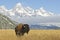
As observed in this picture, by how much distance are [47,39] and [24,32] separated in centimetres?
504

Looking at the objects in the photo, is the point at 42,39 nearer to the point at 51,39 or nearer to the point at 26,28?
the point at 51,39

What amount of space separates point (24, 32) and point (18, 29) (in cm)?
80

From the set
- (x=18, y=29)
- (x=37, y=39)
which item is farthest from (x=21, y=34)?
(x=37, y=39)

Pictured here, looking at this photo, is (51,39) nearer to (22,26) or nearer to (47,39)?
(47,39)

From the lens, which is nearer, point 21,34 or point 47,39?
point 47,39

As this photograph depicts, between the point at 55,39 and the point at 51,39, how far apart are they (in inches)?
10.8

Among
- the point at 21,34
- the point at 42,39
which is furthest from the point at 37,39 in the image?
the point at 21,34

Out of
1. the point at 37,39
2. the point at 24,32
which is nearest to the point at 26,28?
the point at 24,32

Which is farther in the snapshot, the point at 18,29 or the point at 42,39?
the point at 18,29

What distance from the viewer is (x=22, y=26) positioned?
59.5 feet

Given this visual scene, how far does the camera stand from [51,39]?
14.0 m

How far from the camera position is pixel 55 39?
45.9 feet

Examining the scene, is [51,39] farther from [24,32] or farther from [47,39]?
[24,32]

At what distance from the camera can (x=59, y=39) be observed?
14039 millimetres
